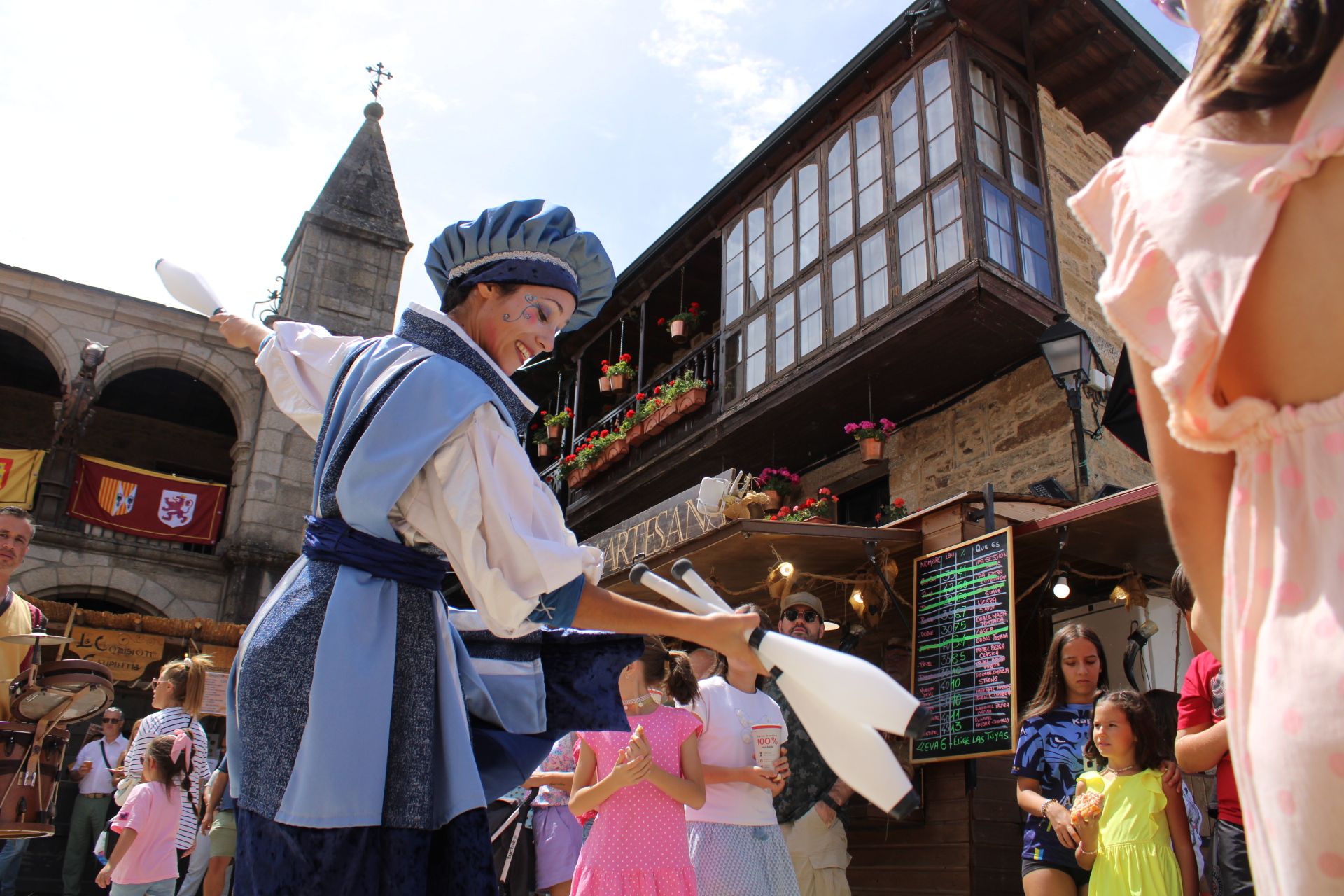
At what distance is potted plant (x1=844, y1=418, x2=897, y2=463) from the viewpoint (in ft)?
35.7

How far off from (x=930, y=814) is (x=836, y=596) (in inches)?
108

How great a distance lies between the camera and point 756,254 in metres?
13.2

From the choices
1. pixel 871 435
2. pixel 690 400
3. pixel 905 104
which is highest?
pixel 905 104

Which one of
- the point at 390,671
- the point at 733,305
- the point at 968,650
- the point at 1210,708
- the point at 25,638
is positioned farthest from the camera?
the point at 733,305

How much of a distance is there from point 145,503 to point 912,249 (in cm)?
1295

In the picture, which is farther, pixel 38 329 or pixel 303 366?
pixel 38 329

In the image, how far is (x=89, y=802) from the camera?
28.0 feet

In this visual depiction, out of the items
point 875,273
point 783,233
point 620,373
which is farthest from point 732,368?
point 620,373

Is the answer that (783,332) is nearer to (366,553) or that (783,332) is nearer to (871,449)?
(871,449)

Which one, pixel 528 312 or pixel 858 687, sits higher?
pixel 528 312

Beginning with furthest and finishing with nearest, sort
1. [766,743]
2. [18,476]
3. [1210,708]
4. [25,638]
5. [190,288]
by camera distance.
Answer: [18,476] → [766,743] → [25,638] → [1210,708] → [190,288]

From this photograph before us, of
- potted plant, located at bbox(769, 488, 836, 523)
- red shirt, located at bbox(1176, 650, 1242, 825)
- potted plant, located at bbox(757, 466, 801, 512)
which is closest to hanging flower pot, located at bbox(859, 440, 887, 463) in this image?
potted plant, located at bbox(769, 488, 836, 523)

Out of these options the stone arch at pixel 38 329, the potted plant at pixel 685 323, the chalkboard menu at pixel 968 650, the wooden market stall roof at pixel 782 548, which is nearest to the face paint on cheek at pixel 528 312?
the chalkboard menu at pixel 968 650

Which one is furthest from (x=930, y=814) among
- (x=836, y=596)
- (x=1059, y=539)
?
(x=836, y=596)
